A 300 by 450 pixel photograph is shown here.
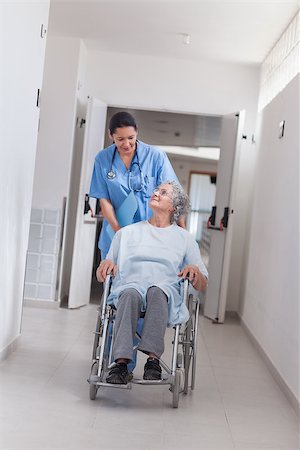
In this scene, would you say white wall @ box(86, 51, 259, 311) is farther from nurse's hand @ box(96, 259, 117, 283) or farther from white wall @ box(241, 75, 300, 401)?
nurse's hand @ box(96, 259, 117, 283)

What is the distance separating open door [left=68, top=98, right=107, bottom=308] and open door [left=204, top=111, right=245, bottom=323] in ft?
3.83

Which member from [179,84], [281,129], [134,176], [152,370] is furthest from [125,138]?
[179,84]

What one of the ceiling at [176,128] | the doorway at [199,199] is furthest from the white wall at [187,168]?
the ceiling at [176,128]

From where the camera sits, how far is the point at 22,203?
439 centimetres

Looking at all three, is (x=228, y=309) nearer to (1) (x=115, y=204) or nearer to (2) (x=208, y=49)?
(2) (x=208, y=49)

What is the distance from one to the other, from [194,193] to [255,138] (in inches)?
473

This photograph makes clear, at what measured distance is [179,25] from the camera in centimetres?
593

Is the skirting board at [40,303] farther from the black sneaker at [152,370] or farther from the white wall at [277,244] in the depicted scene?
the black sneaker at [152,370]

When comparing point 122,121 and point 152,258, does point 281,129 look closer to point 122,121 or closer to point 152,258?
point 122,121

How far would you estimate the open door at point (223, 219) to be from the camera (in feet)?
22.5

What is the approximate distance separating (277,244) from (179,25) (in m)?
2.07

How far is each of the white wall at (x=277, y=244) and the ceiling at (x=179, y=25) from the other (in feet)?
1.81

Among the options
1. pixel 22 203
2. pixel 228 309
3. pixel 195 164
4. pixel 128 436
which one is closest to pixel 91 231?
pixel 228 309

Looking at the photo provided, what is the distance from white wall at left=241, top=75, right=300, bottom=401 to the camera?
13.8ft
